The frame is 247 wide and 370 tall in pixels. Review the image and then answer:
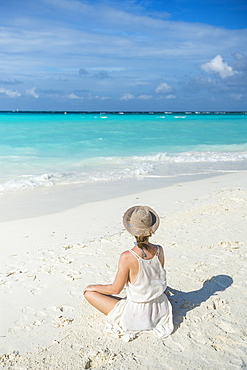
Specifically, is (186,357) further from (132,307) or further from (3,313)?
(3,313)

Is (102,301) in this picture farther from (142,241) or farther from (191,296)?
(191,296)

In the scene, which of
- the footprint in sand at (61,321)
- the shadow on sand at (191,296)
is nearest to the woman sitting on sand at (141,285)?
the shadow on sand at (191,296)

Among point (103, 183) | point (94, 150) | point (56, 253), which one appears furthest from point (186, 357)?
point (94, 150)

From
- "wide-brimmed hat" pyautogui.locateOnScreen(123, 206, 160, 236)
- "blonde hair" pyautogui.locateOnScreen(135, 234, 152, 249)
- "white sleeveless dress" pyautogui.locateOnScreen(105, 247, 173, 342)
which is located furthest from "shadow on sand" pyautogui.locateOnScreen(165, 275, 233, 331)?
"wide-brimmed hat" pyautogui.locateOnScreen(123, 206, 160, 236)

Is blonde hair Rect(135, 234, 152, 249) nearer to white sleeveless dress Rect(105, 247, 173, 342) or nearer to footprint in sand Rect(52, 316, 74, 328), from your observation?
white sleeveless dress Rect(105, 247, 173, 342)

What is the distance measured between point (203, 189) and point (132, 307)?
22.6ft

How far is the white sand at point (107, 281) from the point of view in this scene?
3.16 m

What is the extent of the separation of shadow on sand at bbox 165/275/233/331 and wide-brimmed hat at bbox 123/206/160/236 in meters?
0.97

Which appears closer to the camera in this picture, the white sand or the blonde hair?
the white sand

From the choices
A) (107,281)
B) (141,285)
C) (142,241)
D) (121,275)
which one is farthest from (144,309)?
(107,281)

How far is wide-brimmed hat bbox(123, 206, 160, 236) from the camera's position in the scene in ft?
10.9

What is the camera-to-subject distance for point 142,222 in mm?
3312

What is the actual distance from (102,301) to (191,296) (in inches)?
41.4

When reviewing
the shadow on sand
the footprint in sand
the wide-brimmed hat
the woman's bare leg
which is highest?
the wide-brimmed hat
